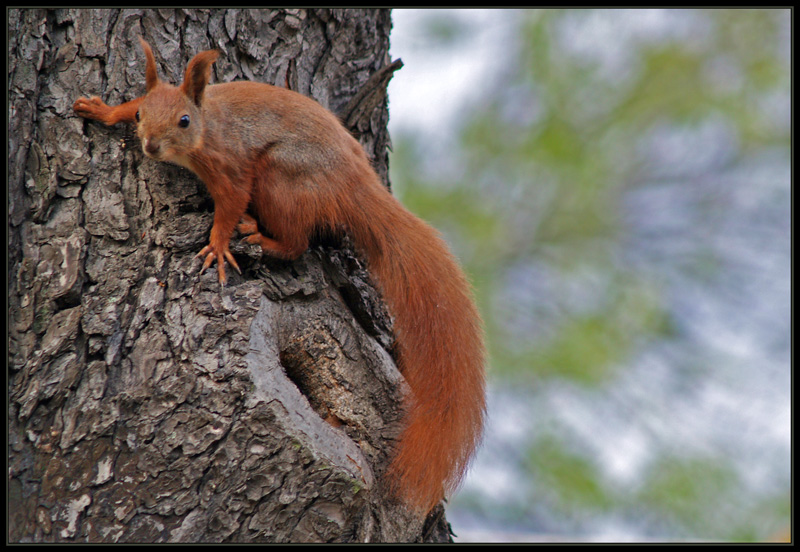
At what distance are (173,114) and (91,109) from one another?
169mm

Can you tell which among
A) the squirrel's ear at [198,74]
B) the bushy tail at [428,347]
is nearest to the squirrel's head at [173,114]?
the squirrel's ear at [198,74]

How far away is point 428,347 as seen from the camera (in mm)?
1277

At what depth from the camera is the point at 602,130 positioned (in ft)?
10.1

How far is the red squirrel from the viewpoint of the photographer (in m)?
1.16

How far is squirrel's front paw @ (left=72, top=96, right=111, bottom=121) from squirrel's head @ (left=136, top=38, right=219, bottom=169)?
8cm

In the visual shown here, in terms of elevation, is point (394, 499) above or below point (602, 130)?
below

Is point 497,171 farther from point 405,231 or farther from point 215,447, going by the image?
point 215,447

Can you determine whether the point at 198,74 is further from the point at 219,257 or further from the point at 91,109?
the point at 219,257

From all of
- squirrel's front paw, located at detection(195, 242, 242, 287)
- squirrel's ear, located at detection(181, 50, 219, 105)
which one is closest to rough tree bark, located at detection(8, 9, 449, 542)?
squirrel's front paw, located at detection(195, 242, 242, 287)

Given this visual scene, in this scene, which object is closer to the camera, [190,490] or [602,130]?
[190,490]

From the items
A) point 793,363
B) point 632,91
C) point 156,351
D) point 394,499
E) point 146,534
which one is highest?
point 632,91

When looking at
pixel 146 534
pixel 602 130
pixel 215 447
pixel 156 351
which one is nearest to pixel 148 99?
pixel 156 351

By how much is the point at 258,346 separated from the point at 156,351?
0.16 m

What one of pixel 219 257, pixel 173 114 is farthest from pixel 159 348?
pixel 173 114
